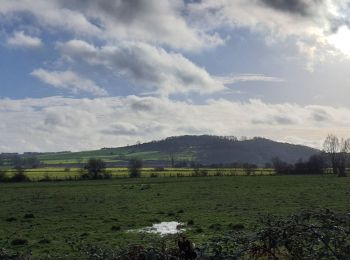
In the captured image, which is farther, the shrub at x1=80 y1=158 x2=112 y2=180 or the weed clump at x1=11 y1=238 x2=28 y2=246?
the shrub at x1=80 y1=158 x2=112 y2=180

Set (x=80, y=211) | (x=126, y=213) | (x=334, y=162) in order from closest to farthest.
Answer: (x=126, y=213), (x=80, y=211), (x=334, y=162)

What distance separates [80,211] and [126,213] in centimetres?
478

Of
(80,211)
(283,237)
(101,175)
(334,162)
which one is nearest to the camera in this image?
(283,237)

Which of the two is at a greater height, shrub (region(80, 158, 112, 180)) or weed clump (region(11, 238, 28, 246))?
shrub (region(80, 158, 112, 180))

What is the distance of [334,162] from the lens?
129 metres

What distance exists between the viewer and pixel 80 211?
36.3 metres

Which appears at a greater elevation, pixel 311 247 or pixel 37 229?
pixel 311 247

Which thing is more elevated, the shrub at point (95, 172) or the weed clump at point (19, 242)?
the shrub at point (95, 172)

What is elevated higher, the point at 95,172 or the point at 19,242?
the point at 95,172

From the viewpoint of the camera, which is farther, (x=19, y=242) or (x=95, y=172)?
(x=95, y=172)

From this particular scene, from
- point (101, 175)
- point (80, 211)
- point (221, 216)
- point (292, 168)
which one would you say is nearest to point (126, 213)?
point (80, 211)

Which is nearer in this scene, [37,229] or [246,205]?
[37,229]

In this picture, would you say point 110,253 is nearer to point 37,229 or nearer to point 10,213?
point 37,229

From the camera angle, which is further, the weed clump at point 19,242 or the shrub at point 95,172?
the shrub at point 95,172
